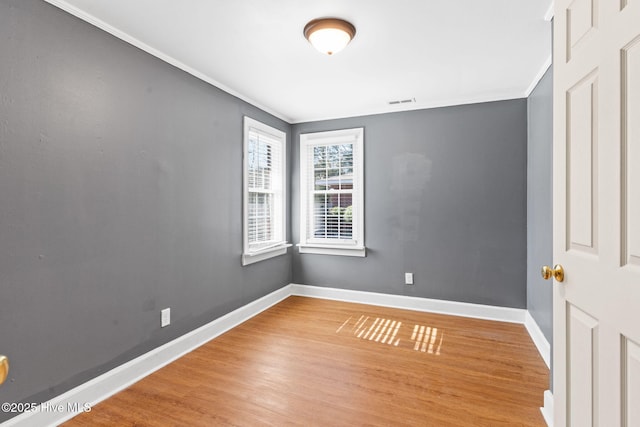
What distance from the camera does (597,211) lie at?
1060mm

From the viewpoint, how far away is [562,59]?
1300 mm

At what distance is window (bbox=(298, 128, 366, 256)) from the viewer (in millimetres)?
4156

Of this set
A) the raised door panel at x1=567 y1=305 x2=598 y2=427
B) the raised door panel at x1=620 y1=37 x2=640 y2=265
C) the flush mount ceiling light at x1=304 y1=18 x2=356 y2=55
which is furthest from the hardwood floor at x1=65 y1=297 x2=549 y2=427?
the flush mount ceiling light at x1=304 y1=18 x2=356 y2=55

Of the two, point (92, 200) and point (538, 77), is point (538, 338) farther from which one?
point (92, 200)

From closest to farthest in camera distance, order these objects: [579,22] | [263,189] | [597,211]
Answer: [597,211] < [579,22] < [263,189]

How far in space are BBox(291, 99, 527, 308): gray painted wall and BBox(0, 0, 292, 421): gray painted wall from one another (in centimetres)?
200

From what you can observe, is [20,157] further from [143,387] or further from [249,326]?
[249,326]

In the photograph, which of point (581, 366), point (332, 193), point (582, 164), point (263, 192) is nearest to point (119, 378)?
point (263, 192)

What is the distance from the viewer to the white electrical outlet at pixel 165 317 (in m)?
2.54

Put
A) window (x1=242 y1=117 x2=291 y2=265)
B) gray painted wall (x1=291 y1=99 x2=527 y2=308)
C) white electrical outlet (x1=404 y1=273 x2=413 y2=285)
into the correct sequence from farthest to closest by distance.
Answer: white electrical outlet (x1=404 y1=273 x2=413 y2=285) → window (x1=242 y1=117 x2=291 y2=265) → gray painted wall (x1=291 y1=99 x2=527 y2=308)

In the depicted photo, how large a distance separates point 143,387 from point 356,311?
7.57 feet

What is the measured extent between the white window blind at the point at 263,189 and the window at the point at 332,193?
33 cm

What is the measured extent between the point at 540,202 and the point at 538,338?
3.94 feet

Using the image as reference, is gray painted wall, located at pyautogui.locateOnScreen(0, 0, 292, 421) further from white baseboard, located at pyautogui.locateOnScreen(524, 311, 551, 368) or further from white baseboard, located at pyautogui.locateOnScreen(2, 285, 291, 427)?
white baseboard, located at pyautogui.locateOnScreen(524, 311, 551, 368)
